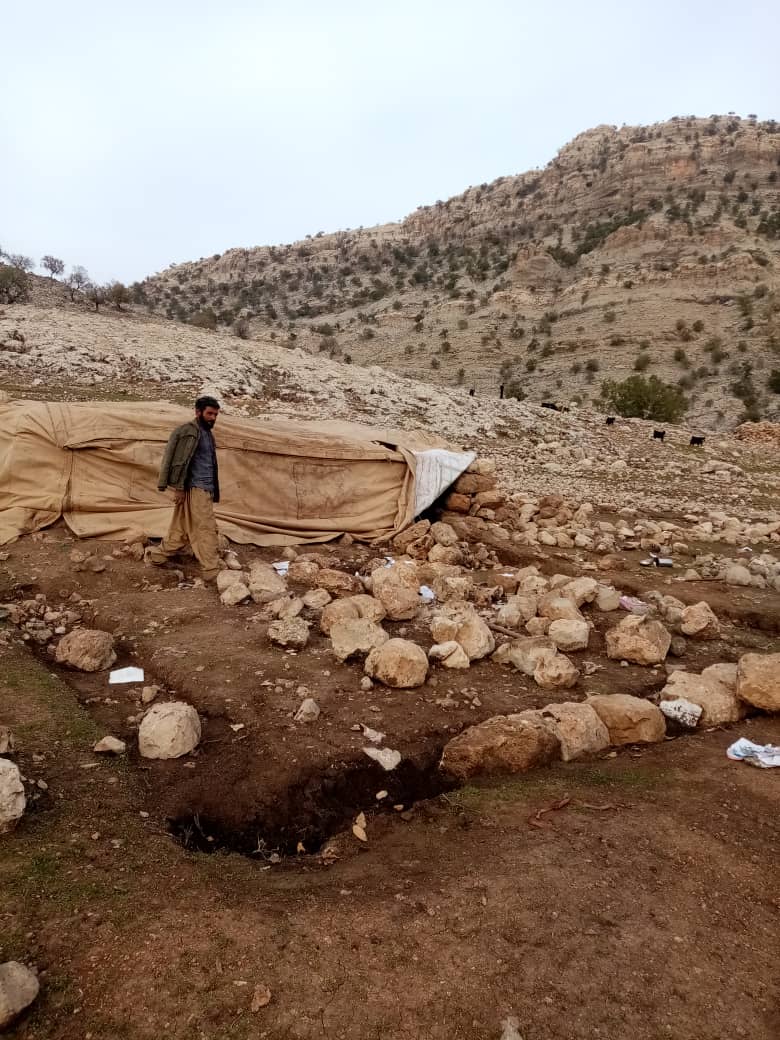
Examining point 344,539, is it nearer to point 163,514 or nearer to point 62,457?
point 163,514

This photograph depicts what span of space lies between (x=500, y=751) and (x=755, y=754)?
1199 millimetres

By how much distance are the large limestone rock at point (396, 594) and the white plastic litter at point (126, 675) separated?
1744 mm

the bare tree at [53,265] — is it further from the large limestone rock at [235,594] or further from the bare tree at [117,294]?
the large limestone rock at [235,594]

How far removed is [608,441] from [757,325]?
69.0 feet

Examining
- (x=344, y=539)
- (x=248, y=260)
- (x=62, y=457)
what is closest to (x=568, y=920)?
(x=344, y=539)

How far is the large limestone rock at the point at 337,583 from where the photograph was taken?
4.90 meters

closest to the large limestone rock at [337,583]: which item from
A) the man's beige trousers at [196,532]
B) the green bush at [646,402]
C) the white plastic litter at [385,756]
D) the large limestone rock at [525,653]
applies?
the man's beige trousers at [196,532]

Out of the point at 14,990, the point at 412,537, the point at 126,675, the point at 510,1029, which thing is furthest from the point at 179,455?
the point at 510,1029

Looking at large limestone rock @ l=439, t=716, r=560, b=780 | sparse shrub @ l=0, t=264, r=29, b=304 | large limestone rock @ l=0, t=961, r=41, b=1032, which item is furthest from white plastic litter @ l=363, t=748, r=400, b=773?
sparse shrub @ l=0, t=264, r=29, b=304

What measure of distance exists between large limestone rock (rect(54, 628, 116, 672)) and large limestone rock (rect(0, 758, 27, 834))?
4.82 feet

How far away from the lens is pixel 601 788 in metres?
2.68

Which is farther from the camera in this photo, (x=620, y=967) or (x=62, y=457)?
(x=62, y=457)

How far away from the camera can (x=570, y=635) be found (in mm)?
4141

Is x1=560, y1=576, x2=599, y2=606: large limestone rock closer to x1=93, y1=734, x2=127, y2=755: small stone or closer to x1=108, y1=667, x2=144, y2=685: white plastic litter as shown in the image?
x1=108, y1=667, x2=144, y2=685: white plastic litter
